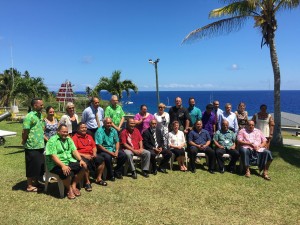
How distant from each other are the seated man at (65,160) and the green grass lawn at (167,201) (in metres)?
0.32

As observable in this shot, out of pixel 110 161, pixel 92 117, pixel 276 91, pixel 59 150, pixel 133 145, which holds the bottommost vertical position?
pixel 110 161

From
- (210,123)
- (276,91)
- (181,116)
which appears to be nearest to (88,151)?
(181,116)

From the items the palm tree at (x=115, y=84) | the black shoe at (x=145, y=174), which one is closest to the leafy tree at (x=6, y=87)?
the palm tree at (x=115, y=84)

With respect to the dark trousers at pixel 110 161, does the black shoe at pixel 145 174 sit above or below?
below

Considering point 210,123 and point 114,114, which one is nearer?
point 114,114

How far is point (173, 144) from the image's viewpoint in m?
7.70

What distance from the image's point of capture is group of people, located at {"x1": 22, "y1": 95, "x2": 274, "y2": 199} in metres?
5.71

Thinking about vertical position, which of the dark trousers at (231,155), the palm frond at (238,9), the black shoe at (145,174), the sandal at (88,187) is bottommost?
the black shoe at (145,174)

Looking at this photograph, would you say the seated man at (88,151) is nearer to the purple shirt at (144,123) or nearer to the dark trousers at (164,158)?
the dark trousers at (164,158)

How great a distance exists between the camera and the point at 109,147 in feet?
22.3

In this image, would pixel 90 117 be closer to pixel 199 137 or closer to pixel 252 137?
pixel 199 137

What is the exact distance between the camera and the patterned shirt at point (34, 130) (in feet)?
18.3

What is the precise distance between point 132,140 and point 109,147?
2.38 feet

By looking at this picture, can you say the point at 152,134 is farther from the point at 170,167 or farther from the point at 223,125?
the point at 223,125
